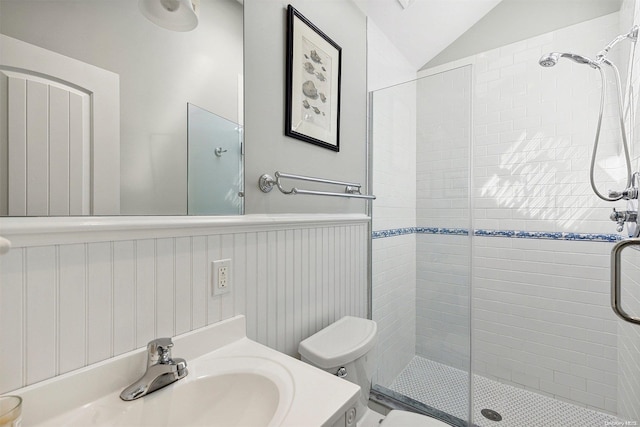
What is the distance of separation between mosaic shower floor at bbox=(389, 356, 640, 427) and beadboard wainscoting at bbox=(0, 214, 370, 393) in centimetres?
102

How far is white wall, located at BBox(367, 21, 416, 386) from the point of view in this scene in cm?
190

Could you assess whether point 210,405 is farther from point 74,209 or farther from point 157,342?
point 74,209

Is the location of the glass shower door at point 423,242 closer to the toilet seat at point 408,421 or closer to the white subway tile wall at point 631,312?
the toilet seat at point 408,421

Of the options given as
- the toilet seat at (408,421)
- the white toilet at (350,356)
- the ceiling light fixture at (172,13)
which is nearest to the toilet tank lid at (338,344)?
the white toilet at (350,356)

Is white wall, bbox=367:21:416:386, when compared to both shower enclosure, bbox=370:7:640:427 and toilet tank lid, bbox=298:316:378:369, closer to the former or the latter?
shower enclosure, bbox=370:7:640:427

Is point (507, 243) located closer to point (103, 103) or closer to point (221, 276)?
point (221, 276)

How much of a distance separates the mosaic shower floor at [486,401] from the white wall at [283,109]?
1.12 meters

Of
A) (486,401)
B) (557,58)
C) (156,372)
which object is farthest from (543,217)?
(156,372)

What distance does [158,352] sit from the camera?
2.36 ft

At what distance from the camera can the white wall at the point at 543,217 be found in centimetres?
186

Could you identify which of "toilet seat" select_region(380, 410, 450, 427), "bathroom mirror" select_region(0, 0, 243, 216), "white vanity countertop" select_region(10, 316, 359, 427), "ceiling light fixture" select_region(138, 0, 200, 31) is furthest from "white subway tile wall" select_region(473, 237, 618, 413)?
"ceiling light fixture" select_region(138, 0, 200, 31)

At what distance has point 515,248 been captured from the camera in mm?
2115

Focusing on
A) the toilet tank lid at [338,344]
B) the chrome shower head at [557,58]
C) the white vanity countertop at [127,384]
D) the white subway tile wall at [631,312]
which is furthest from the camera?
the chrome shower head at [557,58]

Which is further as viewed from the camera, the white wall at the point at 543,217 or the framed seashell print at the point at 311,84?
the white wall at the point at 543,217
